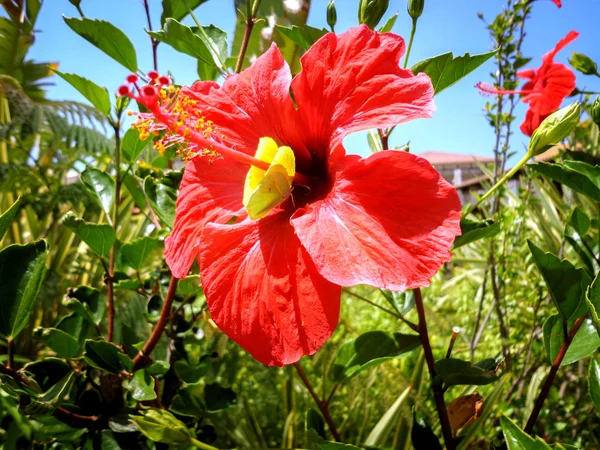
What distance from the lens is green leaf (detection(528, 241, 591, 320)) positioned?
0.51 metres

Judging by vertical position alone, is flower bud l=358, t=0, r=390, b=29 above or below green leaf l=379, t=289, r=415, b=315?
above

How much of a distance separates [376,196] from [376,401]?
1240mm

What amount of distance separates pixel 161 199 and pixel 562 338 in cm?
55

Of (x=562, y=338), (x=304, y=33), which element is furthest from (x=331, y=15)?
(x=562, y=338)

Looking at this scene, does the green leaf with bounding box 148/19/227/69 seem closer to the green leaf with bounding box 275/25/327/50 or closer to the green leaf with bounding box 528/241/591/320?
the green leaf with bounding box 275/25/327/50

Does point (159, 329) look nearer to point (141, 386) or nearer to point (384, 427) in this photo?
point (141, 386)

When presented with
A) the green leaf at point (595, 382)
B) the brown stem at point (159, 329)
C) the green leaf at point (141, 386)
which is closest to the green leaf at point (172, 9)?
the brown stem at point (159, 329)

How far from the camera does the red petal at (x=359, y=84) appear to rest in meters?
0.44

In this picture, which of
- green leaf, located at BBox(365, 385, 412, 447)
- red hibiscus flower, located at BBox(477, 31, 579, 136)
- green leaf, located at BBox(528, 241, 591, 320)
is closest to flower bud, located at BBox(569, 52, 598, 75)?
red hibiscus flower, located at BBox(477, 31, 579, 136)

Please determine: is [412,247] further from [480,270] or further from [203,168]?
[480,270]

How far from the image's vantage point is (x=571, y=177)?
1.76 feet

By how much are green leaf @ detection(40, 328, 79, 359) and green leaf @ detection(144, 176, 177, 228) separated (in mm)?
191

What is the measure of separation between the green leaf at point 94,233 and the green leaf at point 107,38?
0.24m

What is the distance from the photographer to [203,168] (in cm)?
59
